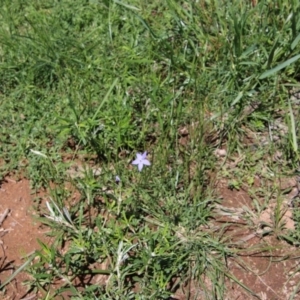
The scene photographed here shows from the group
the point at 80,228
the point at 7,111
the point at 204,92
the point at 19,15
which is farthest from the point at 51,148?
the point at 19,15

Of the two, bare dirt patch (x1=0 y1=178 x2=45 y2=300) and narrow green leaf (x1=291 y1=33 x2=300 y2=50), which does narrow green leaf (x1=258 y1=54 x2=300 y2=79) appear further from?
bare dirt patch (x1=0 y1=178 x2=45 y2=300)

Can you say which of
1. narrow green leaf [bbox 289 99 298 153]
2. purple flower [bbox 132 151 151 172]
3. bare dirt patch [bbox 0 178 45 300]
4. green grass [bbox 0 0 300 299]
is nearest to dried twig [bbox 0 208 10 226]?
bare dirt patch [bbox 0 178 45 300]

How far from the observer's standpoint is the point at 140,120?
10.8 ft

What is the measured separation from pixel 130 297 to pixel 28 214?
70cm

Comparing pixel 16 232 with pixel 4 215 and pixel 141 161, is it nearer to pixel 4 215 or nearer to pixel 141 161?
pixel 4 215

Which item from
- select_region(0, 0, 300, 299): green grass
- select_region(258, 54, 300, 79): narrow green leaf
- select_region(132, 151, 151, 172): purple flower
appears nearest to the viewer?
select_region(0, 0, 300, 299): green grass

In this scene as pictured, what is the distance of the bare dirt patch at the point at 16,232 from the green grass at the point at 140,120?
0.07 m

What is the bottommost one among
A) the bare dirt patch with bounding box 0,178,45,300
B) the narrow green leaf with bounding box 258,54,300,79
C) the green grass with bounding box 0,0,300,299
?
the bare dirt patch with bounding box 0,178,45,300

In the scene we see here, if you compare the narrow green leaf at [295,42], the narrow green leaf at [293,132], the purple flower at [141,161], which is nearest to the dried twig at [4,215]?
the purple flower at [141,161]

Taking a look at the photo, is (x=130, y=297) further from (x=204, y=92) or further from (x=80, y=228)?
(x=204, y=92)

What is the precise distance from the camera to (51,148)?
3.25m

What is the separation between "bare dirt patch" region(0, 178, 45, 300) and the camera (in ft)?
9.11

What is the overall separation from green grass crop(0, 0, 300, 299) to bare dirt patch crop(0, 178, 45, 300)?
72mm

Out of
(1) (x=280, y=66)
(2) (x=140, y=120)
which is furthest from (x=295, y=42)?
(2) (x=140, y=120)
